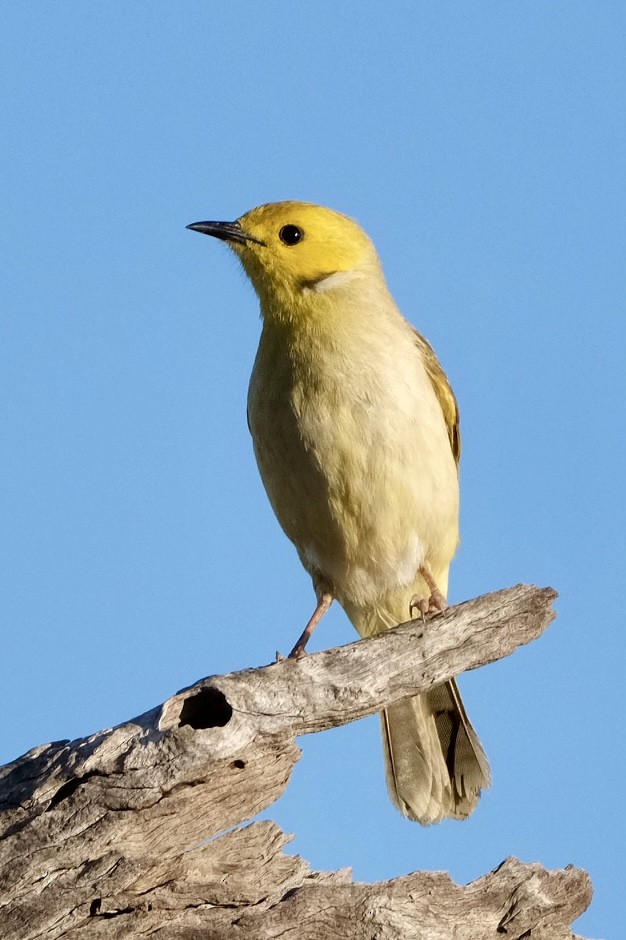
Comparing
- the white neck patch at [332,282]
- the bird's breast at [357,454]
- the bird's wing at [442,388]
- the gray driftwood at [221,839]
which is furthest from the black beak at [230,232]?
the gray driftwood at [221,839]

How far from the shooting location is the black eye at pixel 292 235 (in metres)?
8.05

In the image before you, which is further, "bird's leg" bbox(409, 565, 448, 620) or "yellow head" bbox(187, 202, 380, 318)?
"yellow head" bbox(187, 202, 380, 318)

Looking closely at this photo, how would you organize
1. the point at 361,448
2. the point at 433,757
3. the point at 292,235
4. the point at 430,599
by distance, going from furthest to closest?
the point at 292,235, the point at 433,757, the point at 430,599, the point at 361,448

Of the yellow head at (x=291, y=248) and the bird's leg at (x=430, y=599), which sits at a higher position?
the yellow head at (x=291, y=248)

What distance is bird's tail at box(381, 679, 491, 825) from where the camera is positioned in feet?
25.7

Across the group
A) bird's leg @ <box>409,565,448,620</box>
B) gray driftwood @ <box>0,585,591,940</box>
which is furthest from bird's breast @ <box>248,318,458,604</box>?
gray driftwood @ <box>0,585,591,940</box>

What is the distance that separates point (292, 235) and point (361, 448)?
1722 millimetres

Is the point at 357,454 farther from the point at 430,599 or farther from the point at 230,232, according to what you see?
the point at 230,232

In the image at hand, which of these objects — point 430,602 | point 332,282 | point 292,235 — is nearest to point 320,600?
point 430,602

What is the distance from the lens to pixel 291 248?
802cm

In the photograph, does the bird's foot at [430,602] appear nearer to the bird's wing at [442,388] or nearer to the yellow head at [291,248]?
the bird's wing at [442,388]

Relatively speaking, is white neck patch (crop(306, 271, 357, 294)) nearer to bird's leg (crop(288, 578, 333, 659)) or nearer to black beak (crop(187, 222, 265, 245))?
black beak (crop(187, 222, 265, 245))

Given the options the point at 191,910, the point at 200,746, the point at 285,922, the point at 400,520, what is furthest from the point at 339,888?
the point at 400,520

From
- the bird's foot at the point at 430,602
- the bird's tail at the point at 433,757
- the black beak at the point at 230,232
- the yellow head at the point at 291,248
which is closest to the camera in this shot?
the bird's foot at the point at 430,602
